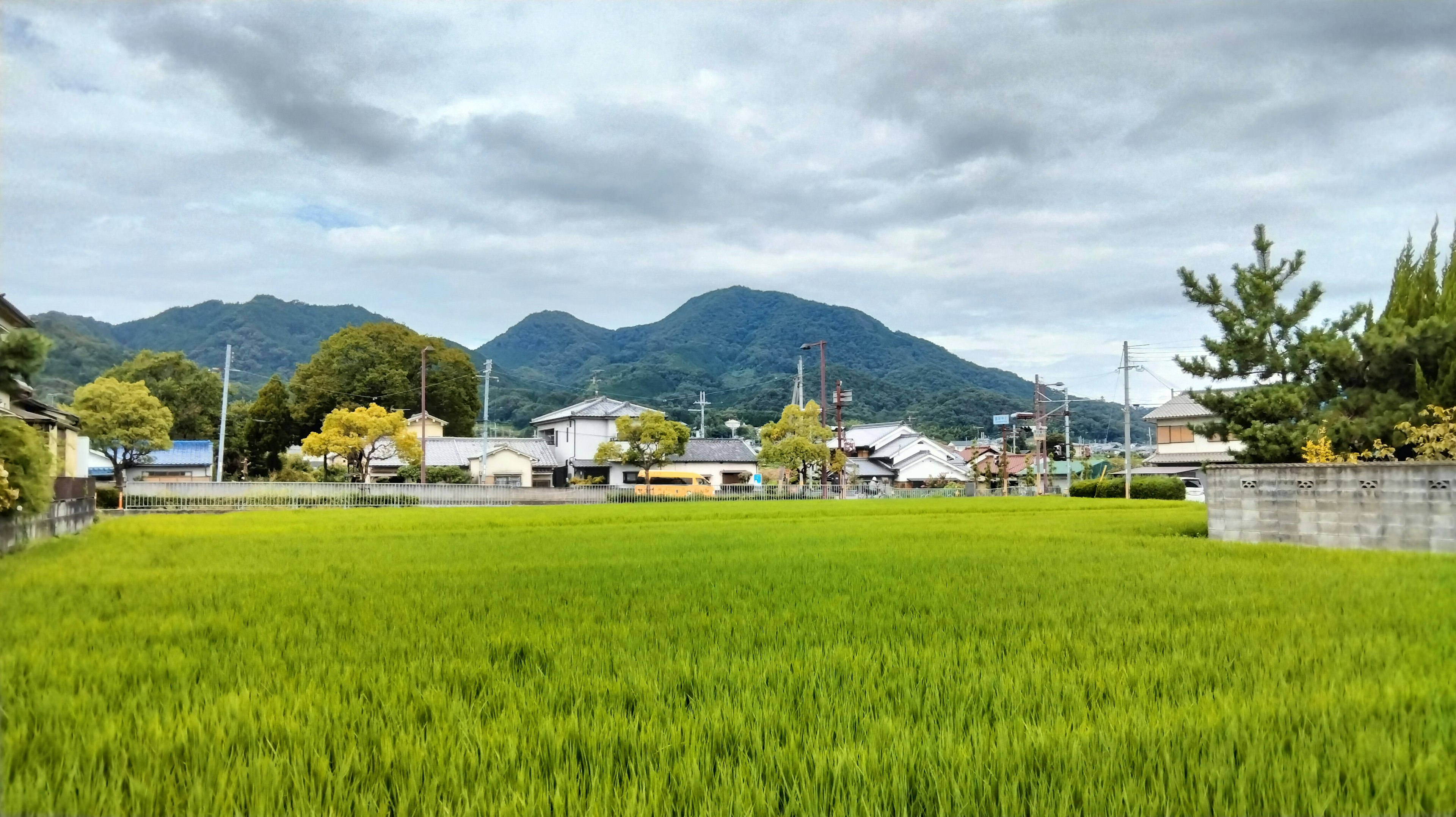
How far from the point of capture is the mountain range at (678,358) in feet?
133

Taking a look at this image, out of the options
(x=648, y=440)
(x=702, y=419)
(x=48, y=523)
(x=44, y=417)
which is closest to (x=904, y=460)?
(x=702, y=419)

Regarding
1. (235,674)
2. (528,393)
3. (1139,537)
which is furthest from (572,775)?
(528,393)

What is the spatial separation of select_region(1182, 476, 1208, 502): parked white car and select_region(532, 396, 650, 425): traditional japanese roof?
91.5ft

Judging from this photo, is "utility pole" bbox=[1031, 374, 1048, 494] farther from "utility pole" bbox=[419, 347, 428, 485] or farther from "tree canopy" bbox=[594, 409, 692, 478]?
"utility pole" bbox=[419, 347, 428, 485]

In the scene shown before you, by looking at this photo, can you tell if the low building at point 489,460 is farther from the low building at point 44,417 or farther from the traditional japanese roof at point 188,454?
the low building at point 44,417

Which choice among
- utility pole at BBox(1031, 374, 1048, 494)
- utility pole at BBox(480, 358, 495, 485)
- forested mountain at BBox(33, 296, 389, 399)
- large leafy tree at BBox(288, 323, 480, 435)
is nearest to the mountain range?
forested mountain at BBox(33, 296, 389, 399)

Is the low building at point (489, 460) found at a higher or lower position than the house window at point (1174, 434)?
lower

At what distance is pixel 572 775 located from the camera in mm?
2268

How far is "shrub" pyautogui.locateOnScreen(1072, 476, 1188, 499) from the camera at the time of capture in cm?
3155

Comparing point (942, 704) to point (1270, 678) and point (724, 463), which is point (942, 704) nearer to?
point (1270, 678)

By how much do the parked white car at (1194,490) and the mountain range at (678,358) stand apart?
30.9m

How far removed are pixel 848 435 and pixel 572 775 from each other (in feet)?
211

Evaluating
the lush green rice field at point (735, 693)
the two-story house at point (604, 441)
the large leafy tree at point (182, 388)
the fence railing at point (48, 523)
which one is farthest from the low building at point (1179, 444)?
the large leafy tree at point (182, 388)

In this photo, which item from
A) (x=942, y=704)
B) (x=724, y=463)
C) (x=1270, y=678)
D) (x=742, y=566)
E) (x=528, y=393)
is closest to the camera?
(x=942, y=704)
